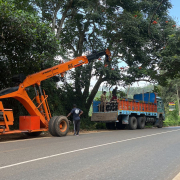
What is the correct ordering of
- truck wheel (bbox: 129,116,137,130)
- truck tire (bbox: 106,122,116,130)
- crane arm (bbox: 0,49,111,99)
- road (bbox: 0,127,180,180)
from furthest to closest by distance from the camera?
truck tire (bbox: 106,122,116,130) → truck wheel (bbox: 129,116,137,130) → crane arm (bbox: 0,49,111,99) → road (bbox: 0,127,180,180)

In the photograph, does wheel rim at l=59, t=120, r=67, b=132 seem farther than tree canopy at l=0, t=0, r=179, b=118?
No

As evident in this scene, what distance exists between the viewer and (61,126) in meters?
11.9

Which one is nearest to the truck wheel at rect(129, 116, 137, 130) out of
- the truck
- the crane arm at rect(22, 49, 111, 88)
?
the truck

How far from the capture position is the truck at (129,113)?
16.2 meters

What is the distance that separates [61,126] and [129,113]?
265 inches

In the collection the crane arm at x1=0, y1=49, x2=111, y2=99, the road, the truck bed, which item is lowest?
the road

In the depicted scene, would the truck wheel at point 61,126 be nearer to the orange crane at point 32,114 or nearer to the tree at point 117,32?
the orange crane at point 32,114

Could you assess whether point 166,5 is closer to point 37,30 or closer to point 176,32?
point 176,32

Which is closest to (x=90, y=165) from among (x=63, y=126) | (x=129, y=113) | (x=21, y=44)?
(x=63, y=126)

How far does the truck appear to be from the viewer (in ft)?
53.1

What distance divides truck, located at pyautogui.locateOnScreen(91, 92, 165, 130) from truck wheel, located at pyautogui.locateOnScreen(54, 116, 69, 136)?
15.7 ft

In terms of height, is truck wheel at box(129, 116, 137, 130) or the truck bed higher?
the truck bed

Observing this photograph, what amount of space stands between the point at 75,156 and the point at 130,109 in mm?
11391

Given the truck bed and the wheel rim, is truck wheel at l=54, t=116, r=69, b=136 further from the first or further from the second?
the truck bed
